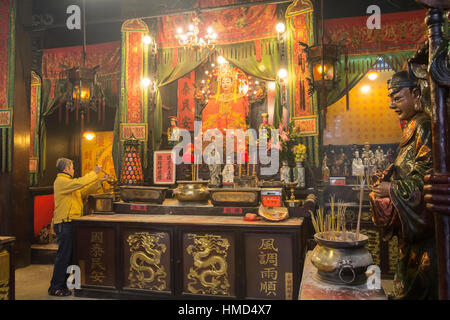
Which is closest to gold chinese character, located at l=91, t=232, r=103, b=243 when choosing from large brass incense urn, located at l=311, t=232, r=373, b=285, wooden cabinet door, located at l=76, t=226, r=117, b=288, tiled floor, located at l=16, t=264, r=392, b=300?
wooden cabinet door, located at l=76, t=226, r=117, b=288

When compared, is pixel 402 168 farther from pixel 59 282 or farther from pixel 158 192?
pixel 59 282

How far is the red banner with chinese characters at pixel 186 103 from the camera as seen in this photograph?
671cm

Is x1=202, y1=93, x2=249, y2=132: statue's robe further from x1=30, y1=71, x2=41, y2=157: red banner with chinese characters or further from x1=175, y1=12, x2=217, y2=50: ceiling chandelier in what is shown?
x1=30, y1=71, x2=41, y2=157: red banner with chinese characters

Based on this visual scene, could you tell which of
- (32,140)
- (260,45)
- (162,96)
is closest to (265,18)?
(260,45)

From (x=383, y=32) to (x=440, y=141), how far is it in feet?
16.5

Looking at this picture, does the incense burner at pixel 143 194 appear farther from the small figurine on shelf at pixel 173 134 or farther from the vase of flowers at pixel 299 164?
the vase of flowers at pixel 299 164

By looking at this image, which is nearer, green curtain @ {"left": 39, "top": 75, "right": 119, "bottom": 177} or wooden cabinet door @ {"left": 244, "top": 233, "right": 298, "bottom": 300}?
wooden cabinet door @ {"left": 244, "top": 233, "right": 298, "bottom": 300}

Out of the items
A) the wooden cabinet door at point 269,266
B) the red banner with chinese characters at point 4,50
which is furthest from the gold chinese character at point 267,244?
the red banner with chinese characters at point 4,50

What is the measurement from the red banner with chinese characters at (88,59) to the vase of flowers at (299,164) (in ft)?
14.0

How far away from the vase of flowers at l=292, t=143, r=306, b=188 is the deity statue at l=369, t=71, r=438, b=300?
2.46 metres

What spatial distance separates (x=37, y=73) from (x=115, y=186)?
4026mm

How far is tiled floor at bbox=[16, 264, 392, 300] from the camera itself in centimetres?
410

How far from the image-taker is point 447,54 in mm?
1215

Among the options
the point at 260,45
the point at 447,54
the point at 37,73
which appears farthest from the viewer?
the point at 37,73
